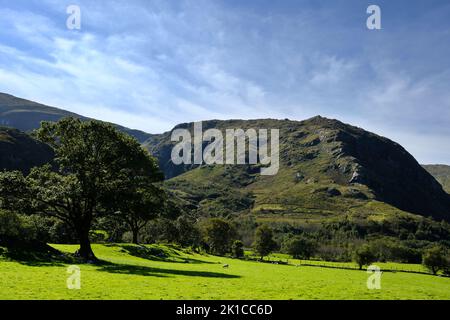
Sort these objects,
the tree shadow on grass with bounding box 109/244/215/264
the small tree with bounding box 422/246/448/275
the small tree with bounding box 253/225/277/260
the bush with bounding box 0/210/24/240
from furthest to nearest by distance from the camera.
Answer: the small tree with bounding box 253/225/277/260 → the small tree with bounding box 422/246/448/275 → the tree shadow on grass with bounding box 109/244/215/264 → the bush with bounding box 0/210/24/240

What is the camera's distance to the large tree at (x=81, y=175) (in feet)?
180

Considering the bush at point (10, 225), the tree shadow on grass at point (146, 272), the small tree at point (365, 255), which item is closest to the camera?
the tree shadow on grass at point (146, 272)

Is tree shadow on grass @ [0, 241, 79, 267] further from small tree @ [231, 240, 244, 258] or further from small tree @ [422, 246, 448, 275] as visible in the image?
small tree @ [422, 246, 448, 275]

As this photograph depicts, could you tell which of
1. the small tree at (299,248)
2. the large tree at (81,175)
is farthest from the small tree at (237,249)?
the large tree at (81,175)

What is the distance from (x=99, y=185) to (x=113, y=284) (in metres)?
24.8

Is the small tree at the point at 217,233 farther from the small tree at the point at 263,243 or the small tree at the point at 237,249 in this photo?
the small tree at the point at 263,243

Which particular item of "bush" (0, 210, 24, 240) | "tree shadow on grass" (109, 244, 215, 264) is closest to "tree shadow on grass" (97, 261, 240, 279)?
"bush" (0, 210, 24, 240)

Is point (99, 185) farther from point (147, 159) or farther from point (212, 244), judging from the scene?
point (212, 244)

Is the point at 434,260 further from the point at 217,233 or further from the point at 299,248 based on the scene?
the point at 217,233

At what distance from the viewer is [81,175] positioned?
54969 mm

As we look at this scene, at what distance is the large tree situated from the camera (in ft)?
180

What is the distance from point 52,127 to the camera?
184ft

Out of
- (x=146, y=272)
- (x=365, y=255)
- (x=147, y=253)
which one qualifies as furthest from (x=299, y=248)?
(x=146, y=272)
